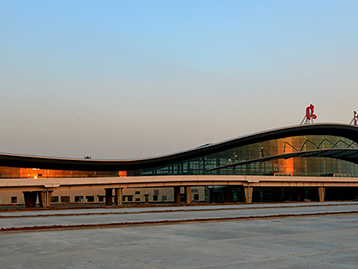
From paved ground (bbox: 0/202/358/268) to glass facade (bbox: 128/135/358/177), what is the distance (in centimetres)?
8098

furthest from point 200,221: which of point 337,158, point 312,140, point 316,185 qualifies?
point 337,158

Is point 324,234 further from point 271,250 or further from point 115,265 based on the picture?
point 115,265

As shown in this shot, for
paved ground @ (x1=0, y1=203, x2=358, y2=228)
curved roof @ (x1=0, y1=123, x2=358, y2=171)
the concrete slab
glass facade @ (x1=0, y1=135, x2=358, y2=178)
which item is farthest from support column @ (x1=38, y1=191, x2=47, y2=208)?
the concrete slab

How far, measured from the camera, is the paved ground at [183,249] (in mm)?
13180

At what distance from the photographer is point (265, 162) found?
341 feet

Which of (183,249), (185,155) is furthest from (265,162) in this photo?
(183,249)

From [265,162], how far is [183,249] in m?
90.7

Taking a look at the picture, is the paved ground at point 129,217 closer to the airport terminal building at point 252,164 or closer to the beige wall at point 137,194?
the airport terminal building at point 252,164

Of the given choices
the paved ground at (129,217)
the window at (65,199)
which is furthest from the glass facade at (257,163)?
the paved ground at (129,217)

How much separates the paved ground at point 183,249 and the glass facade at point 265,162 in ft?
266

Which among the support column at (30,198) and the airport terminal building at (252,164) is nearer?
the support column at (30,198)

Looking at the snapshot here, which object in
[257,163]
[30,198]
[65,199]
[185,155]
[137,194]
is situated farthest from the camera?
[137,194]

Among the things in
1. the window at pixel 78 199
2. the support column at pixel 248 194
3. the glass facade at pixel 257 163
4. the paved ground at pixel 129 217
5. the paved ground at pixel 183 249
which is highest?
the glass facade at pixel 257 163

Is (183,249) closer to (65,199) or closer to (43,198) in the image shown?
(43,198)
